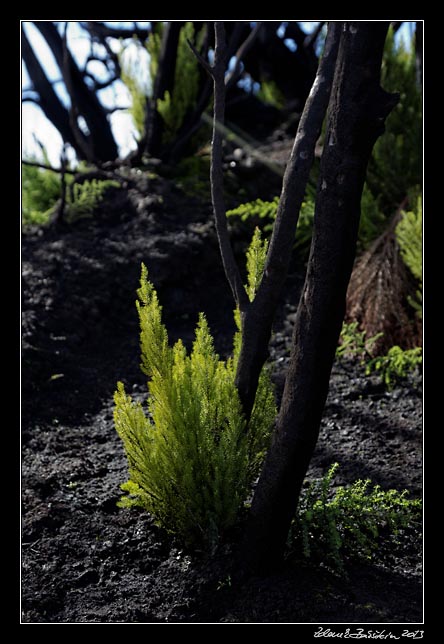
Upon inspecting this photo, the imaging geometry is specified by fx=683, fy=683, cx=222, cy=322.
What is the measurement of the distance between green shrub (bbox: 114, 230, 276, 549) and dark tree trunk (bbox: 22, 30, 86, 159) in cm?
488

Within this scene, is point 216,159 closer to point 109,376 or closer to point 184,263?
point 109,376

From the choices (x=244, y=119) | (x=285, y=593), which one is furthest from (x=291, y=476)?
(x=244, y=119)

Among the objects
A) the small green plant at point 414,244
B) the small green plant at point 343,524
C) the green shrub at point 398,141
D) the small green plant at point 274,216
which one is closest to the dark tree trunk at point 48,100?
the small green plant at point 274,216

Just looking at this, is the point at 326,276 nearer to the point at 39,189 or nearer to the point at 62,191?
the point at 62,191

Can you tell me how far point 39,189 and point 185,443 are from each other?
4.55m

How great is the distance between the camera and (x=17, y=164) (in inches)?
117

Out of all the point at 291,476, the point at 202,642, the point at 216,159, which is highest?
the point at 216,159

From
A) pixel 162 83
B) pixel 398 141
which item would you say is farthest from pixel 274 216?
pixel 162 83

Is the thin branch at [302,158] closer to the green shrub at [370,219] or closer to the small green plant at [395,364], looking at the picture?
the small green plant at [395,364]

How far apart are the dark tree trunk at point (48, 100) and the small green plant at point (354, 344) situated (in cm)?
376

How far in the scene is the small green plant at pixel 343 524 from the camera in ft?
7.64

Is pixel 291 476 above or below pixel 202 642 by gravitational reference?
above

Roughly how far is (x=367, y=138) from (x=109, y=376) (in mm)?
2641

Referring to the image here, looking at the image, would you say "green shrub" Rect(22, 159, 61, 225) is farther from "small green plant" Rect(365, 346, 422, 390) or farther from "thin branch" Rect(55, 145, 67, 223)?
"small green plant" Rect(365, 346, 422, 390)
